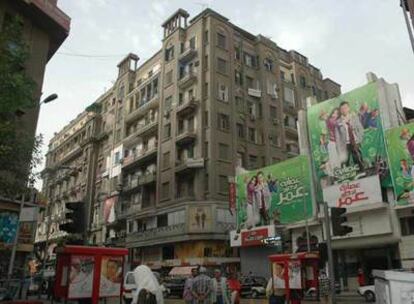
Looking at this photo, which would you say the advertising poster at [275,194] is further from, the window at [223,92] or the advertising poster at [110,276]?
the advertising poster at [110,276]

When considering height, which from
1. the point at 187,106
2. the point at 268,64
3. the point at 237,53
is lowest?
the point at 187,106

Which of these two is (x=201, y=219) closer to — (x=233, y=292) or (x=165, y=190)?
(x=165, y=190)

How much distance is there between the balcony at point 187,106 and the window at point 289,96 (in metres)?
13.0

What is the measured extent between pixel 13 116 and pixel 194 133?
31.3 meters

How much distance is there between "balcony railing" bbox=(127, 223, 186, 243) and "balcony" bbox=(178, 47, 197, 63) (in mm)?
17483

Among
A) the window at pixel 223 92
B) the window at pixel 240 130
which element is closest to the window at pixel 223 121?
Result: the window at pixel 240 130

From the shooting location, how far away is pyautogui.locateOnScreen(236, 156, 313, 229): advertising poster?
35.3 meters

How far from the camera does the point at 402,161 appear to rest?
2869 centimetres

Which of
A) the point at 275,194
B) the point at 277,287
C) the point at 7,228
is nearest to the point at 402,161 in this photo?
the point at 275,194

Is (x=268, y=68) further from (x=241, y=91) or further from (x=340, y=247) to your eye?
(x=340, y=247)

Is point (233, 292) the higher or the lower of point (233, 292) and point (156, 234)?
the lower

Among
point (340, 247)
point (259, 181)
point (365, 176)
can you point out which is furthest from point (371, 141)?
point (259, 181)

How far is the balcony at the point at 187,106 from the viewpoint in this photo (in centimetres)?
4419

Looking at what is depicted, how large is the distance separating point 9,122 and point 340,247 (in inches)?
1035
